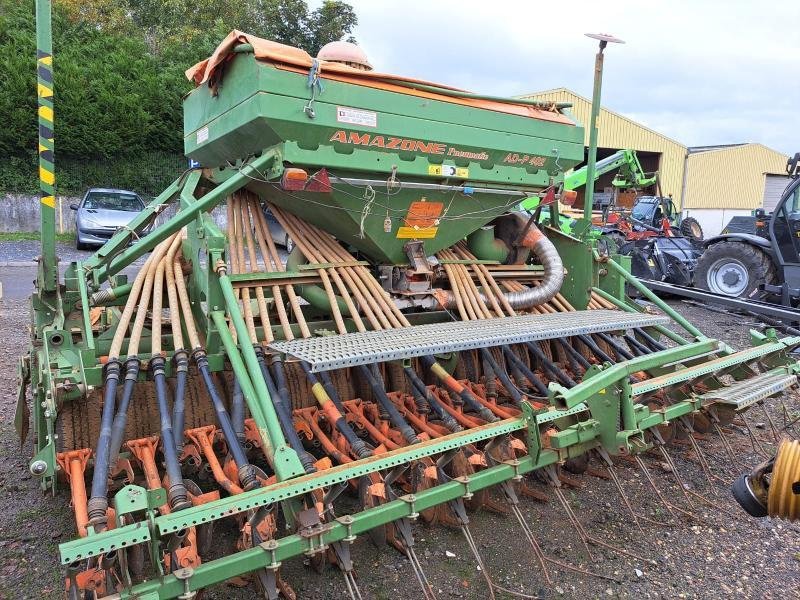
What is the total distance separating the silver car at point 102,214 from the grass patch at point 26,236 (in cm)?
136

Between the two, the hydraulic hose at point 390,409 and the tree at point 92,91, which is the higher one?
the tree at point 92,91

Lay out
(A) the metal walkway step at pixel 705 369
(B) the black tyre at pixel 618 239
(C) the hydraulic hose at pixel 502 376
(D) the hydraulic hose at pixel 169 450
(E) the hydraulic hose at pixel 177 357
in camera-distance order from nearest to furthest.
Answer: (D) the hydraulic hose at pixel 169 450 < (E) the hydraulic hose at pixel 177 357 < (A) the metal walkway step at pixel 705 369 < (C) the hydraulic hose at pixel 502 376 < (B) the black tyre at pixel 618 239

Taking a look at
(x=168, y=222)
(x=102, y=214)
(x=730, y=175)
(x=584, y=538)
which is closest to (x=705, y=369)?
(x=584, y=538)

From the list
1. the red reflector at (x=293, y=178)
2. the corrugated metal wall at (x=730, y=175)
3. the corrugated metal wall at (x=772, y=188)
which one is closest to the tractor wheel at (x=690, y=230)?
the red reflector at (x=293, y=178)

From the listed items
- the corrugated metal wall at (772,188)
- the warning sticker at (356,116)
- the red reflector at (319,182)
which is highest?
the corrugated metal wall at (772,188)

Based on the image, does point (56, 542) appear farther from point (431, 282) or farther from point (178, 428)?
point (431, 282)

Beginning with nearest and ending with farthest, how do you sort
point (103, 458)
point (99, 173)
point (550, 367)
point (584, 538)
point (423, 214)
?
point (103, 458)
point (584, 538)
point (423, 214)
point (550, 367)
point (99, 173)

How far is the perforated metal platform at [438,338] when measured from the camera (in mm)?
2582

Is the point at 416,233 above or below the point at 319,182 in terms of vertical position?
below

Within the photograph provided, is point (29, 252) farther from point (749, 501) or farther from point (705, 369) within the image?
point (749, 501)

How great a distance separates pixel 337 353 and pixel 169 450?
759 millimetres

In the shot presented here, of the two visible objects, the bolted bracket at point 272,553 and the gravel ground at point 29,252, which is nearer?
the bolted bracket at point 272,553

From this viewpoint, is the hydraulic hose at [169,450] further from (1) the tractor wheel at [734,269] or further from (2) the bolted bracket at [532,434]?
(1) the tractor wheel at [734,269]

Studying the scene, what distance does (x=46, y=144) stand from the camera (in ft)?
10.1
